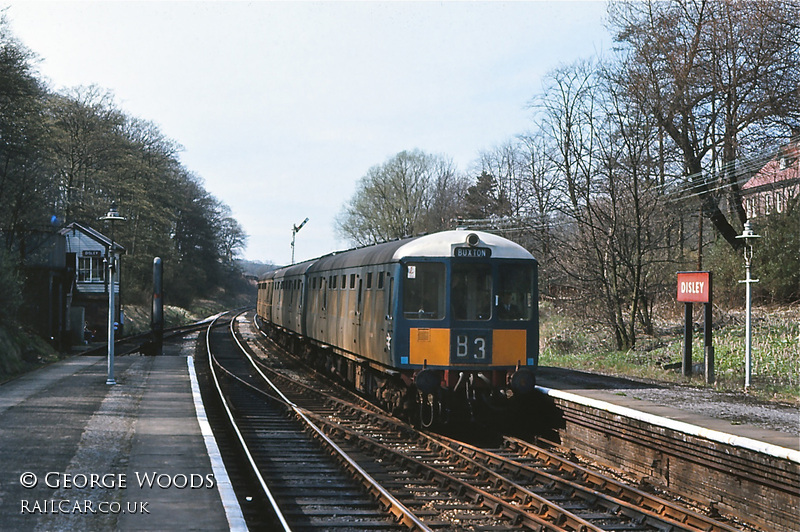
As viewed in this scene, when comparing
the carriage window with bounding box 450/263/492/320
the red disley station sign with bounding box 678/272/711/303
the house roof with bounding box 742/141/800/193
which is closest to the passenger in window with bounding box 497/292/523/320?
the carriage window with bounding box 450/263/492/320

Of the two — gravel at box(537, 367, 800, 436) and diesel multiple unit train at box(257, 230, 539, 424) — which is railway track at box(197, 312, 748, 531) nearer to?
diesel multiple unit train at box(257, 230, 539, 424)

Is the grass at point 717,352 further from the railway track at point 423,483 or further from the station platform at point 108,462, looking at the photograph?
the station platform at point 108,462

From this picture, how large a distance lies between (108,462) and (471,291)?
5832mm

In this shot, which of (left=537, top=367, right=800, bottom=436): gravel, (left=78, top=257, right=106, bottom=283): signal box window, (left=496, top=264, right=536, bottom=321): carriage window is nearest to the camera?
(left=537, top=367, right=800, bottom=436): gravel

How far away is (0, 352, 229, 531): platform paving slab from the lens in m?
6.83

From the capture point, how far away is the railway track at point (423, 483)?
7.77 metres

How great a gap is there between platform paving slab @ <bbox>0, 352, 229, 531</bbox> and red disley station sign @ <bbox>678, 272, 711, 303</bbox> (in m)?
9.95

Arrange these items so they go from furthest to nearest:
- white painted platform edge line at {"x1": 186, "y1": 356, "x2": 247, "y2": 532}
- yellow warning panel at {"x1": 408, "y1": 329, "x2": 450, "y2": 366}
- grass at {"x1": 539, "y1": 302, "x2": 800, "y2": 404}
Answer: grass at {"x1": 539, "y1": 302, "x2": 800, "y2": 404}
yellow warning panel at {"x1": 408, "y1": 329, "x2": 450, "y2": 366}
white painted platform edge line at {"x1": 186, "y1": 356, "x2": 247, "y2": 532}

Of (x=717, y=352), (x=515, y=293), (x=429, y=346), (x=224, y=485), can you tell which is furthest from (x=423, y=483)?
(x=717, y=352)

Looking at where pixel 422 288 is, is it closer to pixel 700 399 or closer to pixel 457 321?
pixel 457 321

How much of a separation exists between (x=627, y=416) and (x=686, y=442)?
119 cm

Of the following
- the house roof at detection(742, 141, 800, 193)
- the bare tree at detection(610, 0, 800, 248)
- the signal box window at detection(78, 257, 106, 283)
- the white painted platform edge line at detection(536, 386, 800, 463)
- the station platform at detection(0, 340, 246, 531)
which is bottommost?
the station platform at detection(0, 340, 246, 531)

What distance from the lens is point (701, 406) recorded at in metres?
11.5

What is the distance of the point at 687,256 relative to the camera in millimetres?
29453
